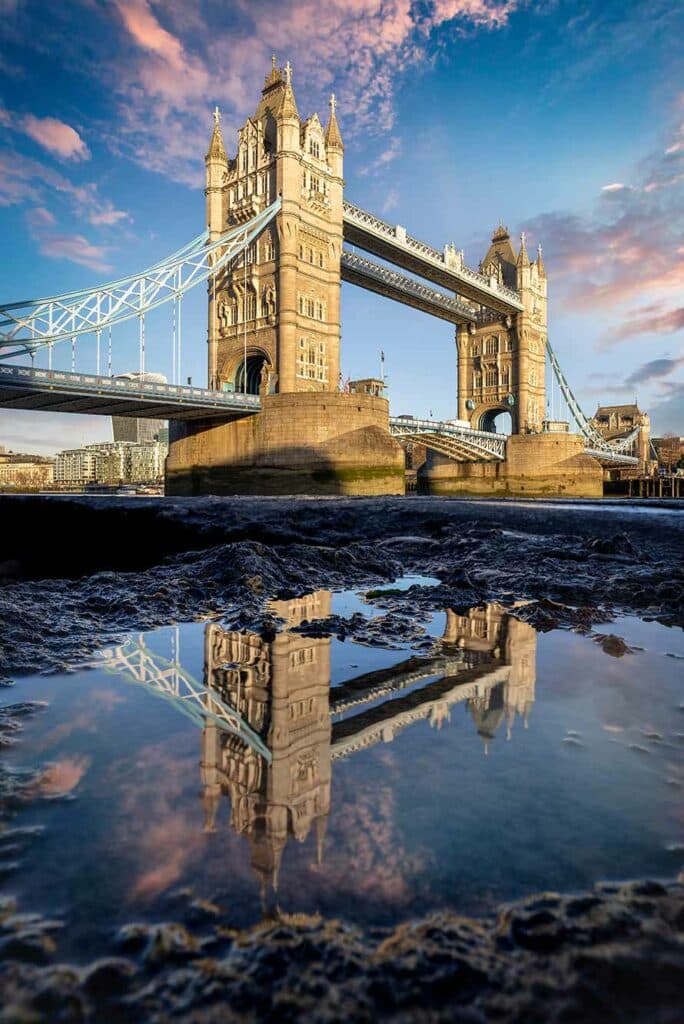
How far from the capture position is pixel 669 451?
105m

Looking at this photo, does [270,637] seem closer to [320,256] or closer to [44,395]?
[44,395]

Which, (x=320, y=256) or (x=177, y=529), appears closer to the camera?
(x=177, y=529)

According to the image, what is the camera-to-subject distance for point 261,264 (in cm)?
3325

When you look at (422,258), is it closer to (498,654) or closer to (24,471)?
(498,654)

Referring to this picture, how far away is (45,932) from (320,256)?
36858mm

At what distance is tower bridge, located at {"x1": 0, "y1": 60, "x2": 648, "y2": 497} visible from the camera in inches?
1011

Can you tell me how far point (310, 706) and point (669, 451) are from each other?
397ft

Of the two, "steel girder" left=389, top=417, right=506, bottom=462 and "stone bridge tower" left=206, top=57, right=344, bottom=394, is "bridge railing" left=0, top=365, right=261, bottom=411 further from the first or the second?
"steel girder" left=389, top=417, right=506, bottom=462

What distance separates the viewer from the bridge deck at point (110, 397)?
72.9ft

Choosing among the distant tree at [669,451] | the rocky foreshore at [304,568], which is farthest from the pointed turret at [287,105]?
the distant tree at [669,451]

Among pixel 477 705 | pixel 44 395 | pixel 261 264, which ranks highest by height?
pixel 261 264

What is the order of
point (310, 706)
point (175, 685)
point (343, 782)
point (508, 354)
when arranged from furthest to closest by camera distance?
point (508, 354) → point (175, 685) → point (310, 706) → point (343, 782)

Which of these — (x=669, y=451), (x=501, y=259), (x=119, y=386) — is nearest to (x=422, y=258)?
(x=501, y=259)

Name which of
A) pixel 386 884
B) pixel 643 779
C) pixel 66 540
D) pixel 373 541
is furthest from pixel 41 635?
pixel 66 540
